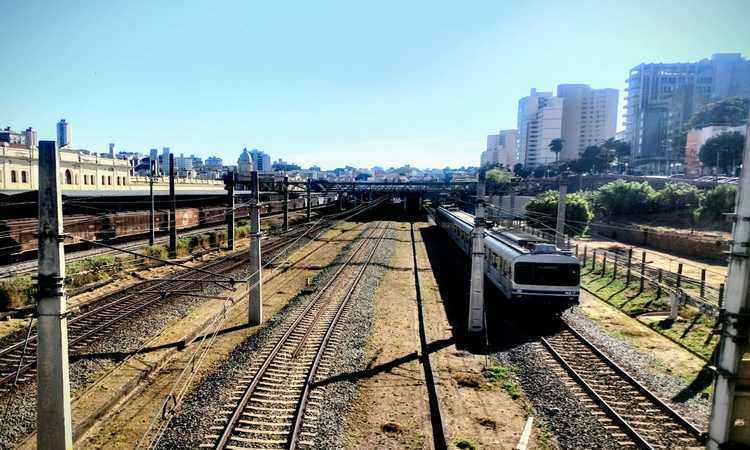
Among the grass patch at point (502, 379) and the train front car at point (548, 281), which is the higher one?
the train front car at point (548, 281)

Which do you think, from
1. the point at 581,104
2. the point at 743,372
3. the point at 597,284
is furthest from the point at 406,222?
the point at 581,104

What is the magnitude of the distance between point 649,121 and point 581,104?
56.8 metres

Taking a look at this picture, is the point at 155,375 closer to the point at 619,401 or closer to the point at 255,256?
the point at 255,256

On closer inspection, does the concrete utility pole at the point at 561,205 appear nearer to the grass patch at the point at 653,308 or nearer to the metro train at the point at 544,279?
the grass patch at the point at 653,308

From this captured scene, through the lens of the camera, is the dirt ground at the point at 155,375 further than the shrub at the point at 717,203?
No

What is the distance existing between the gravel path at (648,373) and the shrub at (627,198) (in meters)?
41.1

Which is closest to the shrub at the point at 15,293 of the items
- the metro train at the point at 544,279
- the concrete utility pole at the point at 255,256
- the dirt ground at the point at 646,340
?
the concrete utility pole at the point at 255,256

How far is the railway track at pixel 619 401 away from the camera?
9.15 metres

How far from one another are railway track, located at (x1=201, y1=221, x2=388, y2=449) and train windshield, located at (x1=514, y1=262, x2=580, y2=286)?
24.1 ft

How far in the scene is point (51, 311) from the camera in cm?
563

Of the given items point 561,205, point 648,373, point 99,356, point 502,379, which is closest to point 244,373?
point 99,356

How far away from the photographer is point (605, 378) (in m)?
12.0

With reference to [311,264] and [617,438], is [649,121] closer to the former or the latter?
[311,264]

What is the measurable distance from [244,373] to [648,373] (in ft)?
35.8
